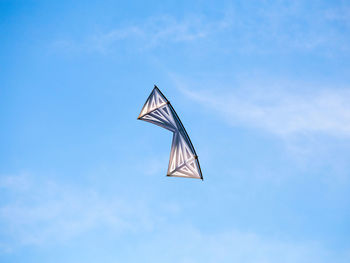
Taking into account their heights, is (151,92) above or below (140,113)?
above

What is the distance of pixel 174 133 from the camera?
23.2 m

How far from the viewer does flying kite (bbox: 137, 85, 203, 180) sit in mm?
22219

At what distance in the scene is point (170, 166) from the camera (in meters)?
22.3

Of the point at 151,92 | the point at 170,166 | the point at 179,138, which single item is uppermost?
the point at 151,92

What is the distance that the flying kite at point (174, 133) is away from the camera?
22.2 meters

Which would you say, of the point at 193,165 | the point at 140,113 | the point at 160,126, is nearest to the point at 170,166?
the point at 193,165

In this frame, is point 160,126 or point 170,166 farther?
point 160,126

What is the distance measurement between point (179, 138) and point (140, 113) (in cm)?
432

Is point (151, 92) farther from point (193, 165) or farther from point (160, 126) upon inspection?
point (193, 165)

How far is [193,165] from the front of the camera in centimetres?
2220

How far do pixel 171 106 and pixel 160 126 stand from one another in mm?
2106

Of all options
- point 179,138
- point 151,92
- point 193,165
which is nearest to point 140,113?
point 151,92

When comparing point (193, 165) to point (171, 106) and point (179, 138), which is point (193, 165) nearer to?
point (179, 138)

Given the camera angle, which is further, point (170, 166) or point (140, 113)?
point (140, 113)
